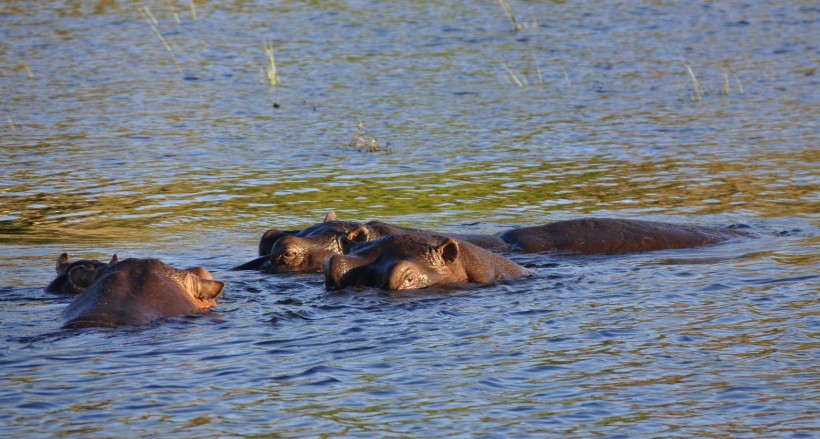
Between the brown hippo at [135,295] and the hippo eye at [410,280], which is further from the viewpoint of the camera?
the hippo eye at [410,280]

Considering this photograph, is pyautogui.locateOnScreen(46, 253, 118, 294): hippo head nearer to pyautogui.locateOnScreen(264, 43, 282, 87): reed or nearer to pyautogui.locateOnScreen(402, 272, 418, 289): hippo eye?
pyautogui.locateOnScreen(402, 272, 418, 289): hippo eye

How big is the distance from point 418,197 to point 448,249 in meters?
4.06

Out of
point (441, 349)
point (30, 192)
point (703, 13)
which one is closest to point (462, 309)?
point (441, 349)

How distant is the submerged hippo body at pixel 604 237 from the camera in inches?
405

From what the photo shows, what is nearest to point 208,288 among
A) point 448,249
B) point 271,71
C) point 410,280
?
point 410,280

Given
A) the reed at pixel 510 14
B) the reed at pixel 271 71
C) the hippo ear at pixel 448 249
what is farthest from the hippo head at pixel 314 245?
the reed at pixel 510 14

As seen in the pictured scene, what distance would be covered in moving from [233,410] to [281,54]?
16505 mm

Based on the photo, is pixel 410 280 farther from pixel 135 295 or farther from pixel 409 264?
pixel 135 295

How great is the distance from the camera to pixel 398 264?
27.4 ft

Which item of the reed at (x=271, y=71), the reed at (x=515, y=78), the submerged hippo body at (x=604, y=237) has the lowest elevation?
the submerged hippo body at (x=604, y=237)

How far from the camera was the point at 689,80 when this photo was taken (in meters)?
19.7

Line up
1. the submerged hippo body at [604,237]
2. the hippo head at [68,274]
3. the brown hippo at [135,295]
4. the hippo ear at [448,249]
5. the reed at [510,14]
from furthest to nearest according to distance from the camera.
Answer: the reed at [510,14], the submerged hippo body at [604,237], the hippo ear at [448,249], the hippo head at [68,274], the brown hippo at [135,295]

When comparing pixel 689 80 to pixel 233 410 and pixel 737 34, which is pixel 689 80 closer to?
pixel 737 34

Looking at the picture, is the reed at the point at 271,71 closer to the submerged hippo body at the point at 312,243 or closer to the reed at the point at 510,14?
the reed at the point at 510,14
